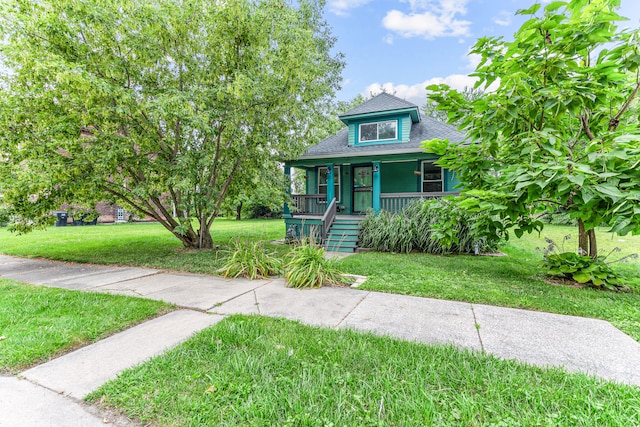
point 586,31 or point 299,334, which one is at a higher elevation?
point 586,31

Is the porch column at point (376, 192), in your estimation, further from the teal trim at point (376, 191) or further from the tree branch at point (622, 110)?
the tree branch at point (622, 110)

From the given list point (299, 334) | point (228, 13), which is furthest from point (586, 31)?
point (228, 13)

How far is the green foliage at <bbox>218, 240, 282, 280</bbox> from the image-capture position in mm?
5281

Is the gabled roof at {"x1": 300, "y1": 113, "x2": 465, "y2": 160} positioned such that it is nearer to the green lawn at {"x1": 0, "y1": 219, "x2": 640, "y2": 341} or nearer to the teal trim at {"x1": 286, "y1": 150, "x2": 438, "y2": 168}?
the teal trim at {"x1": 286, "y1": 150, "x2": 438, "y2": 168}

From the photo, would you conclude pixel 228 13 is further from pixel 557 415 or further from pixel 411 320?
pixel 557 415

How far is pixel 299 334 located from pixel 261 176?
20.1 feet

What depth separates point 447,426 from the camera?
62.2 inches

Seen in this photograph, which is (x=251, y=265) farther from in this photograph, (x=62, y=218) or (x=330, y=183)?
(x=62, y=218)

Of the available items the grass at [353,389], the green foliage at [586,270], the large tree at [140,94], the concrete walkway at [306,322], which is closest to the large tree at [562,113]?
the green foliage at [586,270]

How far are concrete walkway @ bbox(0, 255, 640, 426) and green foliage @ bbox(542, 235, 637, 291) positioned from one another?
1.97 metres

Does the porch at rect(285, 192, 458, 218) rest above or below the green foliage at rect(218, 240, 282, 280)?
above

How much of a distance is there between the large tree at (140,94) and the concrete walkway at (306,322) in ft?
8.51

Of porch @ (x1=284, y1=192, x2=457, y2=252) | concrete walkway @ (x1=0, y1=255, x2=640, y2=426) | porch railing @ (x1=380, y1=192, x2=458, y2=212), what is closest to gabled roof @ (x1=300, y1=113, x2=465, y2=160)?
porch railing @ (x1=380, y1=192, x2=458, y2=212)

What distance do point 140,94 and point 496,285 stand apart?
26.5 feet
